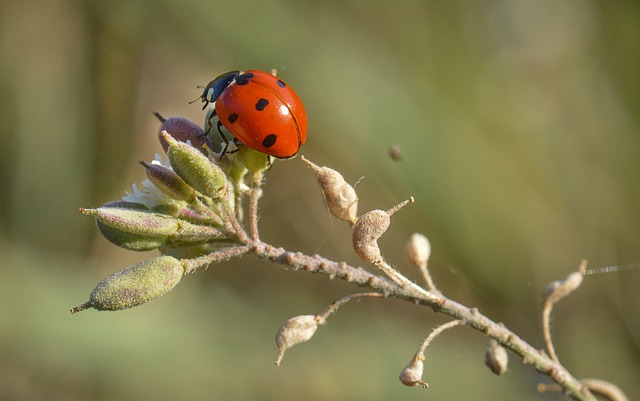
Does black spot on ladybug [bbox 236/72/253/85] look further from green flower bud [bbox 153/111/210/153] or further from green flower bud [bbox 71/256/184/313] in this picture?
green flower bud [bbox 71/256/184/313]

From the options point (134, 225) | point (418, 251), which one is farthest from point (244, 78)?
point (418, 251)

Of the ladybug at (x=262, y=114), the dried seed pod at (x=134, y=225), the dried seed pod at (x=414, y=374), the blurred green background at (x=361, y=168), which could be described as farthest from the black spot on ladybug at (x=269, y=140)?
the blurred green background at (x=361, y=168)

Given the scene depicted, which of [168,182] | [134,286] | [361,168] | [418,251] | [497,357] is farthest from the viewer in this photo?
[361,168]

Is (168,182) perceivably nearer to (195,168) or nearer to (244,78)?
(195,168)

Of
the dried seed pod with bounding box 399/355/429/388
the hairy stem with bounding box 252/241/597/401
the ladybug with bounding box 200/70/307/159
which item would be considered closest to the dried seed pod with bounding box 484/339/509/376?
the hairy stem with bounding box 252/241/597/401

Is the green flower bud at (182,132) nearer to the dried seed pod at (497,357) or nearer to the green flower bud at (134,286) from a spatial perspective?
the green flower bud at (134,286)

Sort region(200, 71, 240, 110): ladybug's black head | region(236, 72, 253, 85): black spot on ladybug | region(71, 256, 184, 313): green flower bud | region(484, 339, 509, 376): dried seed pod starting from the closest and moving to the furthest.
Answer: region(71, 256, 184, 313): green flower bud → region(484, 339, 509, 376): dried seed pod → region(236, 72, 253, 85): black spot on ladybug → region(200, 71, 240, 110): ladybug's black head
